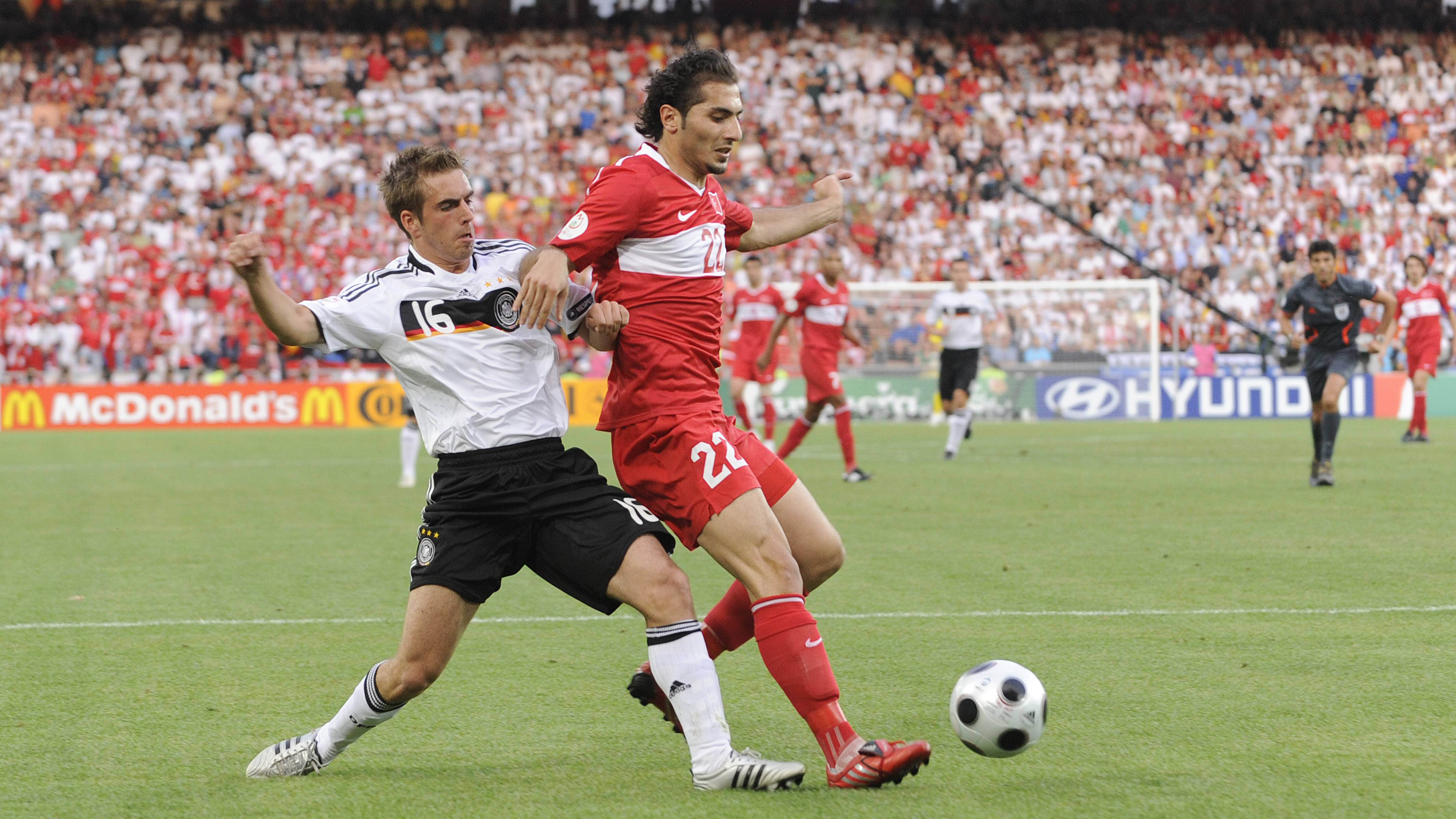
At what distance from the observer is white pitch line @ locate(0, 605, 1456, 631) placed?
6.83 metres

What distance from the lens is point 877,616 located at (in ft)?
22.7

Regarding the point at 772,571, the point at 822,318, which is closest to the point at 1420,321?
the point at 822,318

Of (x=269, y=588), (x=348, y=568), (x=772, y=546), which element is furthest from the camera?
(x=348, y=568)

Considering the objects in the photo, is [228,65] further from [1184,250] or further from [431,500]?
[431,500]

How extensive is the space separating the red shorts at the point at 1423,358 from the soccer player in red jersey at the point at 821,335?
26.9 ft

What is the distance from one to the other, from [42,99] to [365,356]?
31.8 ft

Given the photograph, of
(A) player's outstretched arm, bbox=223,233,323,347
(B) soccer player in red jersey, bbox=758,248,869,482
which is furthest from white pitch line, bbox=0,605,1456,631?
(B) soccer player in red jersey, bbox=758,248,869,482

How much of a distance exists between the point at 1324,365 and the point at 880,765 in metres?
10.8

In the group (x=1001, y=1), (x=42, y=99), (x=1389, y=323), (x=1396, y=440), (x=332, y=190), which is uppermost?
(x=1001, y=1)

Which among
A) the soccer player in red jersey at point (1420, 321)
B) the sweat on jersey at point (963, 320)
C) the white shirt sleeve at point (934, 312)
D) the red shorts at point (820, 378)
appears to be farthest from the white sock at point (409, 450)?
the soccer player in red jersey at point (1420, 321)

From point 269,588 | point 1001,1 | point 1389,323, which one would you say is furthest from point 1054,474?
point 1001,1

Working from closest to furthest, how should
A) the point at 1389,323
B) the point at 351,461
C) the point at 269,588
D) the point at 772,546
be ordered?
the point at 772,546
the point at 269,588
the point at 1389,323
the point at 351,461

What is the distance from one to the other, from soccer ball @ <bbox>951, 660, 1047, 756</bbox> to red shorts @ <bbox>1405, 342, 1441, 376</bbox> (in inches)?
659

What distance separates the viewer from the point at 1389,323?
46.8 feet
